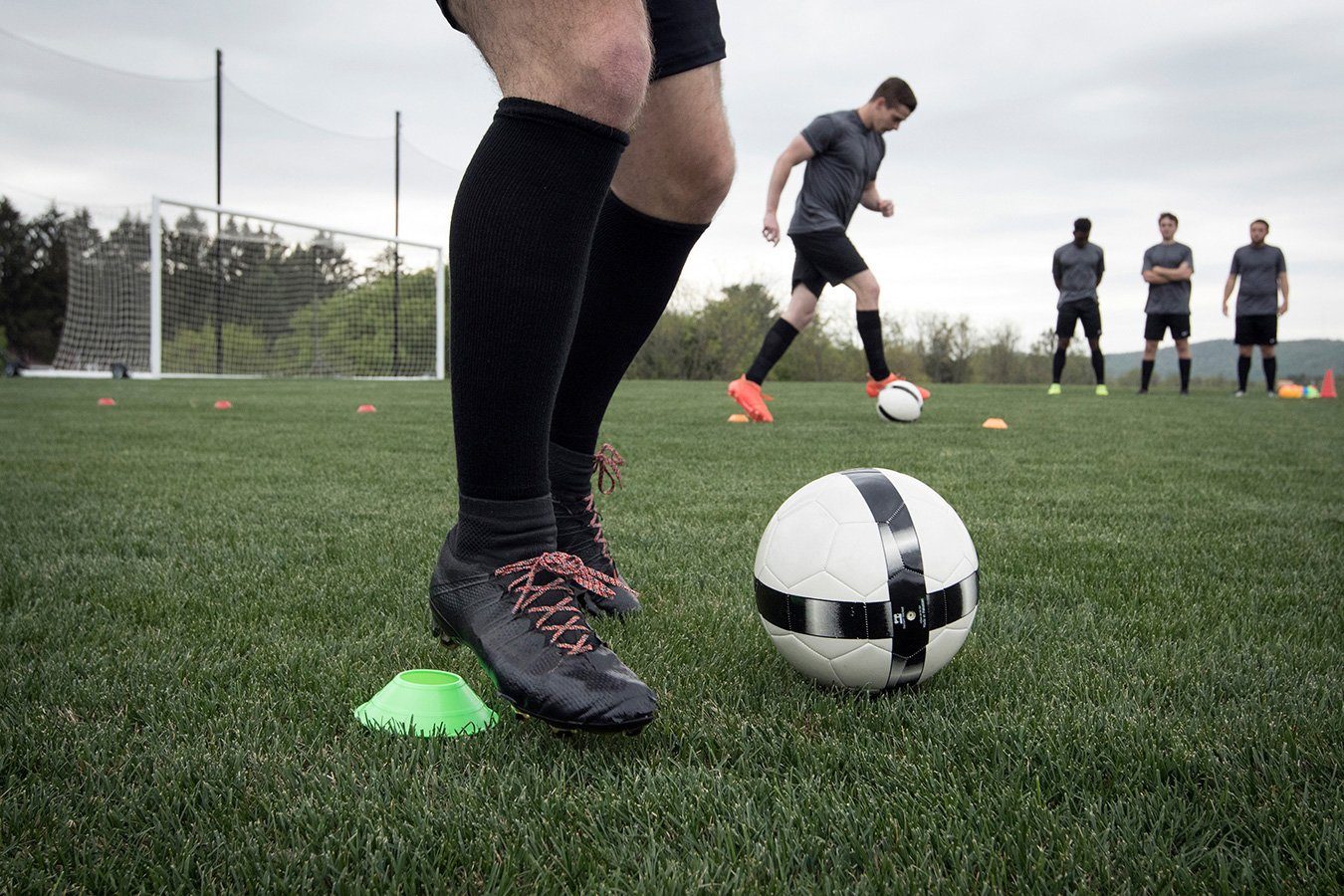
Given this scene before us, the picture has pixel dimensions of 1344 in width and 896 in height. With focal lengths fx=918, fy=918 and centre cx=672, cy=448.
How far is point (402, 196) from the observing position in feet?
79.5


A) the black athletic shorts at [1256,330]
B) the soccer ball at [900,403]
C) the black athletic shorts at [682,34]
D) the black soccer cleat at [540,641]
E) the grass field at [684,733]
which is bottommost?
the grass field at [684,733]

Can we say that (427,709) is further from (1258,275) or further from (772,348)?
(1258,275)

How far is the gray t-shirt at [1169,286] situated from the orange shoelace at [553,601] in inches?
524

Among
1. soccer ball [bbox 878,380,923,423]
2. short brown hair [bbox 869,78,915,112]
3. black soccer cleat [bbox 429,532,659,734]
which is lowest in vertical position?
black soccer cleat [bbox 429,532,659,734]

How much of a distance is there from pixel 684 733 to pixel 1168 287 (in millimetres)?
13400

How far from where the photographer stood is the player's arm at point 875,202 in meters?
7.52

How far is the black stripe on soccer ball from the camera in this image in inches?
54.2

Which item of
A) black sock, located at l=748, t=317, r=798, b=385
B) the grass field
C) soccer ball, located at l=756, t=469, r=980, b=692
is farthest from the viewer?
black sock, located at l=748, t=317, r=798, b=385

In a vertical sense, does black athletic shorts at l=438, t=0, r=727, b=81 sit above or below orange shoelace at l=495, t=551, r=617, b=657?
above

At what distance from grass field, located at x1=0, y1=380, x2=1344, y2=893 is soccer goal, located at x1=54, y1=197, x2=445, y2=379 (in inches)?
682

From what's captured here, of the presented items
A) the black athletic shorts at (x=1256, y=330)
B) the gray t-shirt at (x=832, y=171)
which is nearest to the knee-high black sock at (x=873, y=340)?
the gray t-shirt at (x=832, y=171)

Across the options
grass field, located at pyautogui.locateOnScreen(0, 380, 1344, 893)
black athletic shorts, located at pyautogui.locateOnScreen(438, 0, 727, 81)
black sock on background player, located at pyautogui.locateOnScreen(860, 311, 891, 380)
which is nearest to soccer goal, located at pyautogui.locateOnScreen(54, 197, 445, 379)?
black sock on background player, located at pyautogui.locateOnScreen(860, 311, 891, 380)

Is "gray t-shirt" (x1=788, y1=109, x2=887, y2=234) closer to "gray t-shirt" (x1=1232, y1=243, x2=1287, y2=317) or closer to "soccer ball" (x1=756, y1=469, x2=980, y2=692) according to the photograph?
"soccer ball" (x1=756, y1=469, x2=980, y2=692)

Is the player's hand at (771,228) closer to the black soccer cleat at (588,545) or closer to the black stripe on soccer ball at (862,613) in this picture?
the black soccer cleat at (588,545)
